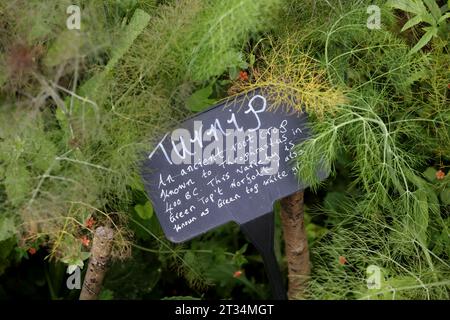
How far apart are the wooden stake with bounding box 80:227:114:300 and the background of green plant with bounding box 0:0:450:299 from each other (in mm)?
27

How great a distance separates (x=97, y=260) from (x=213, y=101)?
50 cm

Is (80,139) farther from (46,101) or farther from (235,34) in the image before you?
(235,34)

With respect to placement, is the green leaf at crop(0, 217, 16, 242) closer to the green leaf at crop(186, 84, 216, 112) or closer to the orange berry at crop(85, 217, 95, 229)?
the orange berry at crop(85, 217, 95, 229)

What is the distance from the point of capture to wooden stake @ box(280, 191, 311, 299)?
1732mm

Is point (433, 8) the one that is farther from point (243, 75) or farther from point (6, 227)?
point (6, 227)

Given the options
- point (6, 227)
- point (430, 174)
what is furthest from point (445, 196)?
point (6, 227)

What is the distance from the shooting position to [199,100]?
166 cm

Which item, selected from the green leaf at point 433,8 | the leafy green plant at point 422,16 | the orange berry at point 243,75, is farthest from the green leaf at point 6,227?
the green leaf at point 433,8

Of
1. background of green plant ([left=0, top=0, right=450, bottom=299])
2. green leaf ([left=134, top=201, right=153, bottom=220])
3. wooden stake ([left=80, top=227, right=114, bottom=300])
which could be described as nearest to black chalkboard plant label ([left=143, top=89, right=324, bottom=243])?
background of green plant ([left=0, top=0, right=450, bottom=299])

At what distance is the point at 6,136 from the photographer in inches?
60.3

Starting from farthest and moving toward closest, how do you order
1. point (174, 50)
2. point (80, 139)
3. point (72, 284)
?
point (72, 284)
point (174, 50)
point (80, 139)
